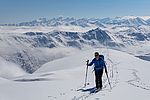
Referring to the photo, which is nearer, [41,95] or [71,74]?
[41,95]

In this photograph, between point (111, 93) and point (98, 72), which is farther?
point (98, 72)

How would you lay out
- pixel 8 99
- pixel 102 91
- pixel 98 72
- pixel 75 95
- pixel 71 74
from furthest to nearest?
pixel 71 74 → pixel 98 72 → pixel 102 91 → pixel 75 95 → pixel 8 99

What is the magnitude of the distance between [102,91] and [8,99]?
4.87m

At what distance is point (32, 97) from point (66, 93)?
176cm

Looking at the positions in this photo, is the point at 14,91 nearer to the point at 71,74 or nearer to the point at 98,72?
the point at 98,72

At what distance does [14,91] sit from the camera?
49.6 feet

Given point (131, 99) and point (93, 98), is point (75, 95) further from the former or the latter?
point (131, 99)

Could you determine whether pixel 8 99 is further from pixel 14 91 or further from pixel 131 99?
pixel 131 99

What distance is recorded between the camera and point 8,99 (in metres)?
13.3

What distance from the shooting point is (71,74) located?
87.5ft

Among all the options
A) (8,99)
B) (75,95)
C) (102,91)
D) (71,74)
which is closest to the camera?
(8,99)

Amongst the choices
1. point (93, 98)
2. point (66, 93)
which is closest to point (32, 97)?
point (66, 93)

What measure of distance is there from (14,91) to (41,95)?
1754 mm

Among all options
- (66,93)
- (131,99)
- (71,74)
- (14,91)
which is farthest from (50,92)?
(71,74)
